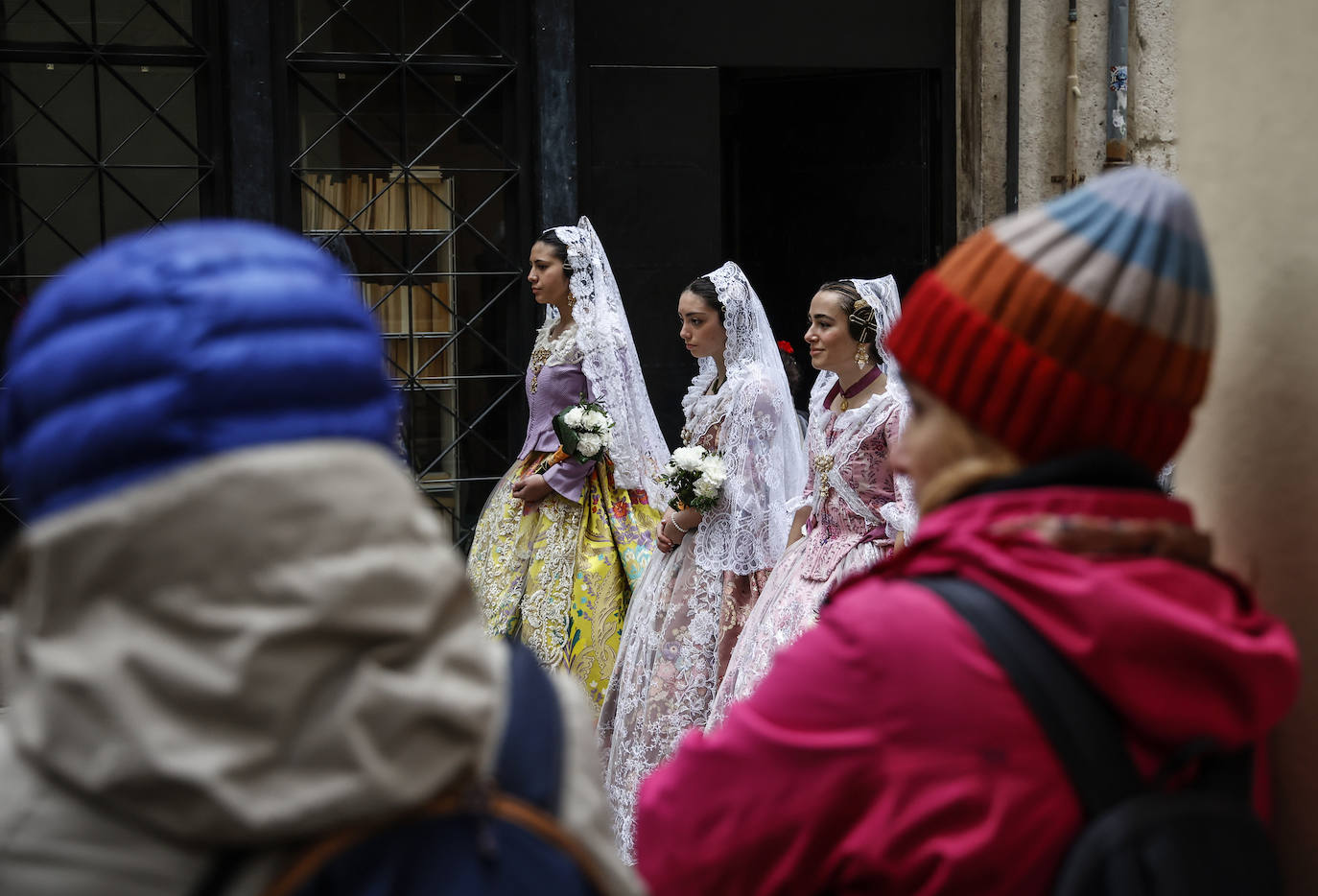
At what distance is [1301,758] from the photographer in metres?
1.82

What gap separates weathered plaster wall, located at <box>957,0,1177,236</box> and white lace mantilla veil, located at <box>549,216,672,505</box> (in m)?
3.17

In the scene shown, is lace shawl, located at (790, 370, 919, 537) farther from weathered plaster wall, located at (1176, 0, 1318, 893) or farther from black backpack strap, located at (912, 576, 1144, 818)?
black backpack strap, located at (912, 576, 1144, 818)

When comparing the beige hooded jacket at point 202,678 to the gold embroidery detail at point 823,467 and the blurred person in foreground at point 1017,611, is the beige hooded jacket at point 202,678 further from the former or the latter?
the gold embroidery detail at point 823,467

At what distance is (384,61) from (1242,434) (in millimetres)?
6651

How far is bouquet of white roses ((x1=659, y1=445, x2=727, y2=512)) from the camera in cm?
520

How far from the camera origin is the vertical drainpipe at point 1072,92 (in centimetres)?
824

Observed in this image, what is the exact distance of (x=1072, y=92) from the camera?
27.2ft

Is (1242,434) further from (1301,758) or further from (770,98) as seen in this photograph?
(770,98)

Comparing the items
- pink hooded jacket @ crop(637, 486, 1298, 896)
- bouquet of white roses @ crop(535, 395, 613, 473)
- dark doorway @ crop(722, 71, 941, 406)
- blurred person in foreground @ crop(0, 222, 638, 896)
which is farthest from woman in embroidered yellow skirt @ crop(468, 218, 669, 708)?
blurred person in foreground @ crop(0, 222, 638, 896)

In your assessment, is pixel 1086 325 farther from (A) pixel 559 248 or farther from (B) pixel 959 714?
(A) pixel 559 248

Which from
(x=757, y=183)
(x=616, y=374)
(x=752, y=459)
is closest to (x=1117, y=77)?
(x=757, y=183)

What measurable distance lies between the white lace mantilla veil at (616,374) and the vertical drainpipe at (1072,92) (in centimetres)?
342

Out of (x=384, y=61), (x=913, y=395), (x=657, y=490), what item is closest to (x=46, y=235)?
(x=384, y=61)

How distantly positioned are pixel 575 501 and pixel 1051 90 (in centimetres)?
439
